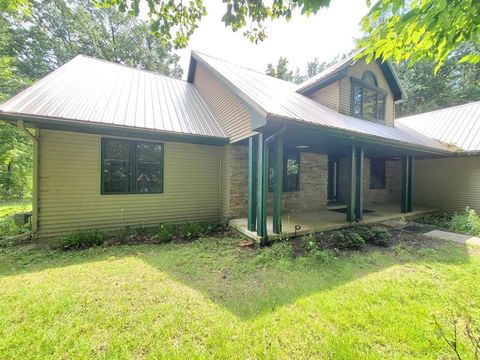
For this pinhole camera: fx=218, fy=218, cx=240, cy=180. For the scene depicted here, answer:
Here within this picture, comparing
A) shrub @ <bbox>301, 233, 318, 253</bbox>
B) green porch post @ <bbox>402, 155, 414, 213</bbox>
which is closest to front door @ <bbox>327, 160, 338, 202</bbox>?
green porch post @ <bbox>402, 155, 414, 213</bbox>

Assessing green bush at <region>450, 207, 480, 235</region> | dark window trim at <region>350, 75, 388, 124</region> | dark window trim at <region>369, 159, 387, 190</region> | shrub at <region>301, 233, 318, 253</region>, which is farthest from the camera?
dark window trim at <region>369, 159, 387, 190</region>

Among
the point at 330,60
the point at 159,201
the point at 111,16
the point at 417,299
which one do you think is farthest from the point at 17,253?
the point at 330,60

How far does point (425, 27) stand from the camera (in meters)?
2.59

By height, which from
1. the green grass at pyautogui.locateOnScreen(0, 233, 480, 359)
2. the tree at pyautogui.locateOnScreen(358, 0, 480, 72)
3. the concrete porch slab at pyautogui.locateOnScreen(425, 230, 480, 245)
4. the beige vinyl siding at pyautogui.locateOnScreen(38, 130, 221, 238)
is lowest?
the green grass at pyautogui.locateOnScreen(0, 233, 480, 359)

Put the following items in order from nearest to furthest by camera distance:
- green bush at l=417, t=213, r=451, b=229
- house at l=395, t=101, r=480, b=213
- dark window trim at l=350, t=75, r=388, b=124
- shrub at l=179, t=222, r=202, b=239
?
shrub at l=179, t=222, r=202, b=239, green bush at l=417, t=213, r=451, b=229, dark window trim at l=350, t=75, r=388, b=124, house at l=395, t=101, r=480, b=213

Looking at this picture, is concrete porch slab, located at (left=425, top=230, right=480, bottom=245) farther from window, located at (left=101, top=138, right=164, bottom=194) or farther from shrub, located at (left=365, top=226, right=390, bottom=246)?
window, located at (left=101, top=138, right=164, bottom=194)

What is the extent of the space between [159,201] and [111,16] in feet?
77.1

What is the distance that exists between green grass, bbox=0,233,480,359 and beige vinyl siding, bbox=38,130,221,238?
1129mm

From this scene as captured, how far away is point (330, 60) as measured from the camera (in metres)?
31.5

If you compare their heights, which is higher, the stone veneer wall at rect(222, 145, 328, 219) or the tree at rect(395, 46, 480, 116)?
the tree at rect(395, 46, 480, 116)

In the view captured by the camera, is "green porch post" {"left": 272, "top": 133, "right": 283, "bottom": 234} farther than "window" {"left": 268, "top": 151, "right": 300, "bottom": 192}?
No

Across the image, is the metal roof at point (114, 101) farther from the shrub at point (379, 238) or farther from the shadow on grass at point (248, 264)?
the shrub at point (379, 238)

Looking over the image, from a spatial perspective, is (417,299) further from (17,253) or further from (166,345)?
(17,253)

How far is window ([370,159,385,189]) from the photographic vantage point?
12.3 metres
